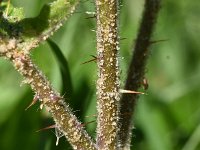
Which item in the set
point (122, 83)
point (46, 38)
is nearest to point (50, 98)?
point (46, 38)

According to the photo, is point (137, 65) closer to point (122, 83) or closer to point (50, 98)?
point (122, 83)

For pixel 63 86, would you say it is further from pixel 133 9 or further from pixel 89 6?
pixel 133 9

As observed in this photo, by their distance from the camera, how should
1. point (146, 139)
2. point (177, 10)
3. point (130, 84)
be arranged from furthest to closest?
point (177, 10)
point (146, 139)
point (130, 84)

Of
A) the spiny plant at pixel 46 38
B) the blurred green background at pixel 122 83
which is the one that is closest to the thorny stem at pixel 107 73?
the spiny plant at pixel 46 38

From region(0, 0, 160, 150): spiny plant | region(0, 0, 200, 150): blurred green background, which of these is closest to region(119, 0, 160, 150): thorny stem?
region(0, 0, 200, 150): blurred green background

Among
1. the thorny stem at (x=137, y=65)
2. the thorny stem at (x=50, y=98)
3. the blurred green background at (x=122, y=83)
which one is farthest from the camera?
the blurred green background at (x=122, y=83)

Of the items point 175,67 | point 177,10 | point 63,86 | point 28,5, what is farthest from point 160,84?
point 63,86

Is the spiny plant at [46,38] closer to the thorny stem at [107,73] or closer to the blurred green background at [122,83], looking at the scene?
the thorny stem at [107,73]
